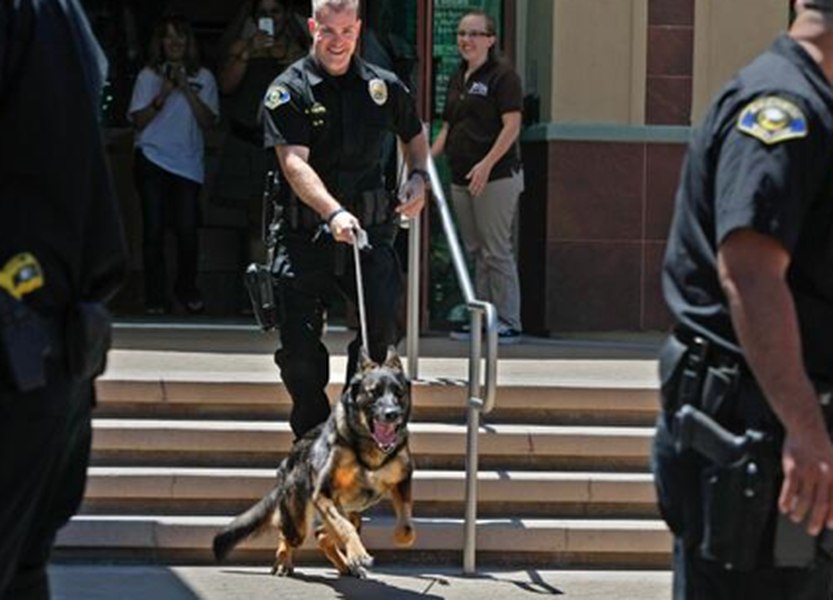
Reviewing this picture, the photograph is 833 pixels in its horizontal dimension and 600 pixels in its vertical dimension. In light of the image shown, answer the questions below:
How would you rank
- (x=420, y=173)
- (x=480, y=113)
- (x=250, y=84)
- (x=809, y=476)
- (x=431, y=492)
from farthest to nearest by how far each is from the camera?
1. (x=250, y=84)
2. (x=480, y=113)
3. (x=431, y=492)
4. (x=420, y=173)
5. (x=809, y=476)

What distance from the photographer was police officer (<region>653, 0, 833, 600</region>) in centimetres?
361

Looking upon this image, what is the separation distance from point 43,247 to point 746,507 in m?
1.43

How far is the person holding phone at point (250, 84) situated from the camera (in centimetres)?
1141

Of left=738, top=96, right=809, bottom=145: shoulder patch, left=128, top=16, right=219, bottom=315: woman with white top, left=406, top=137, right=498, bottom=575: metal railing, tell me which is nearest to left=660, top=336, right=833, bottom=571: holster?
left=738, top=96, right=809, bottom=145: shoulder patch

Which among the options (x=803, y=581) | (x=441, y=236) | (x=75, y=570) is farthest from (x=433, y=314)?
(x=803, y=581)

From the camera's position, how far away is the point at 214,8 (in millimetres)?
12656

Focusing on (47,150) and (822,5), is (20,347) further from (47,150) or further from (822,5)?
(822,5)

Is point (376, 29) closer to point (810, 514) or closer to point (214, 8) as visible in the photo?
point (214, 8)

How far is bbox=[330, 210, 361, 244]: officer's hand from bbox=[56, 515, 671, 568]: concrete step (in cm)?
141

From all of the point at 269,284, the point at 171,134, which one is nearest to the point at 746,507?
the point at 269,284

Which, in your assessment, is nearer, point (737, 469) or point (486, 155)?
point (737, 469)

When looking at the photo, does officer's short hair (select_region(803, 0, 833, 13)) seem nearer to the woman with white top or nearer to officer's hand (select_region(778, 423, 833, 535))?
officer's hand (select_region(778, 423, 833, 535))

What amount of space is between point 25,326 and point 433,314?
25.5ft

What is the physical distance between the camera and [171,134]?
11258mm
